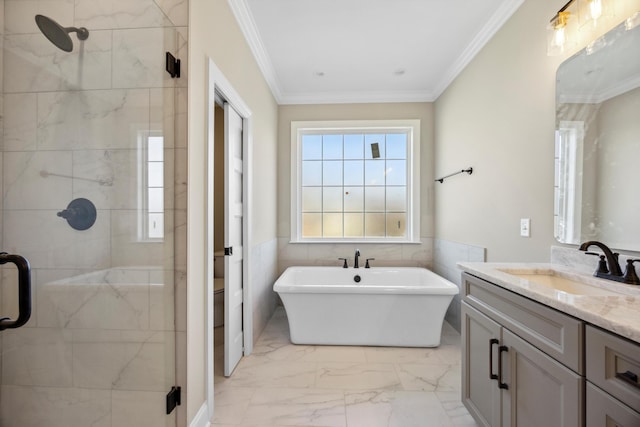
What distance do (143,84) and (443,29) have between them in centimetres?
230

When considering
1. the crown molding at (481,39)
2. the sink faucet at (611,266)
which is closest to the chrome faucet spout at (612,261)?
the sink faucet at (611,266)

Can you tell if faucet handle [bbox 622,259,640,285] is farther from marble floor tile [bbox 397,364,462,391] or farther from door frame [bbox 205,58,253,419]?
door frame [bbox 205,58,253,419]

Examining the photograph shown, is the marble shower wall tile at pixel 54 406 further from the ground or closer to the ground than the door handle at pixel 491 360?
closer to the ground

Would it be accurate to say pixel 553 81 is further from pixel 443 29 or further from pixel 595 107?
pixel 443 29

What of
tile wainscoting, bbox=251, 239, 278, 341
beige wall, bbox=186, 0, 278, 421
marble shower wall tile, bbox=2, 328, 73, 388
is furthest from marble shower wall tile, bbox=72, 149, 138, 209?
tile wainscoting, bbox=251, 239, 278, 341

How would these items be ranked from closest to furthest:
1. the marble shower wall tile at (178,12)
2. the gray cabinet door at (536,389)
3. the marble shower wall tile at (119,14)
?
the gray cabinet door at (536,389)
the marble shower wall tile at (119,14)
the marble shower wall tile at (178,12)

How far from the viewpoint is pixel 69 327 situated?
1304mm

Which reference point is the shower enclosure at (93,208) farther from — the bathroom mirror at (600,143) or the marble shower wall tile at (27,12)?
the bathroom mirror at (600,143)

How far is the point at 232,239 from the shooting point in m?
2.23

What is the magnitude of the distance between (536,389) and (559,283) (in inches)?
23.6


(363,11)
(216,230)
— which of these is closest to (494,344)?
(363,11)

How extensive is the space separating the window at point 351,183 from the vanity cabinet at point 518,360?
2.21 m

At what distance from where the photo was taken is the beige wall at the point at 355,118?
366cm

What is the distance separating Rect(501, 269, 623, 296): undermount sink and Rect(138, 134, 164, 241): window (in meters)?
1.75
